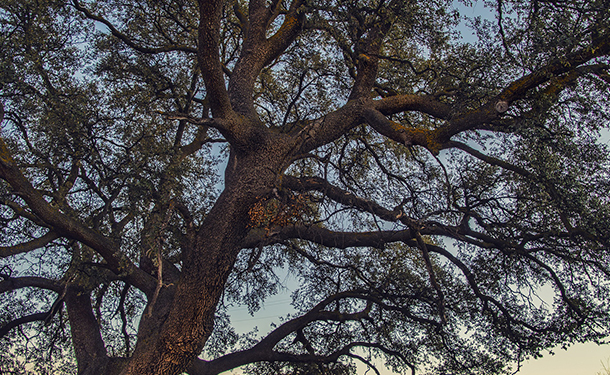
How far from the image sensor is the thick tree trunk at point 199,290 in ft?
21.6

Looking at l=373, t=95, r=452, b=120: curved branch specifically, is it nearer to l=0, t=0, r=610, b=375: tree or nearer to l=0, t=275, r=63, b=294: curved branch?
l=0, t=0, r=610, b=375: tree

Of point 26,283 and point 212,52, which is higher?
point 212,52

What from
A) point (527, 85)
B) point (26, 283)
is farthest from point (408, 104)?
point (26, 283)

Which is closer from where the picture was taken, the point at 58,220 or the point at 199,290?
the point at 199,290

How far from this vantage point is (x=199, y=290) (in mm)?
6625

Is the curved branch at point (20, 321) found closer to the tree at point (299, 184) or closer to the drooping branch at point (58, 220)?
the tree at point (299, 184)

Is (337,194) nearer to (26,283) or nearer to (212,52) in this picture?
(212,52)

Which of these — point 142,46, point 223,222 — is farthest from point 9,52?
point 223,222

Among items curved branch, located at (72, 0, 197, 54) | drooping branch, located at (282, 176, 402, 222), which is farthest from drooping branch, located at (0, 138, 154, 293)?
curved branch, located at (72, 0, 197, 54)

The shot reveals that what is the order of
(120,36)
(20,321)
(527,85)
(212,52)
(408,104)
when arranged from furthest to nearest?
(20,321), (120,36), (408,104), (212,52), (527,85)

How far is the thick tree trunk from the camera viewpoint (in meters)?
6.57

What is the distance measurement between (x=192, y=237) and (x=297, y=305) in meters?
5.84

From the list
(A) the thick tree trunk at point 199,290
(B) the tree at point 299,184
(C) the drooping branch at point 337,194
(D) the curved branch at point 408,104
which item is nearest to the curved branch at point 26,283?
(B) the tree at point 299,184

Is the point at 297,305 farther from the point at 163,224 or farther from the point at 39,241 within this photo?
the point at 39,241
